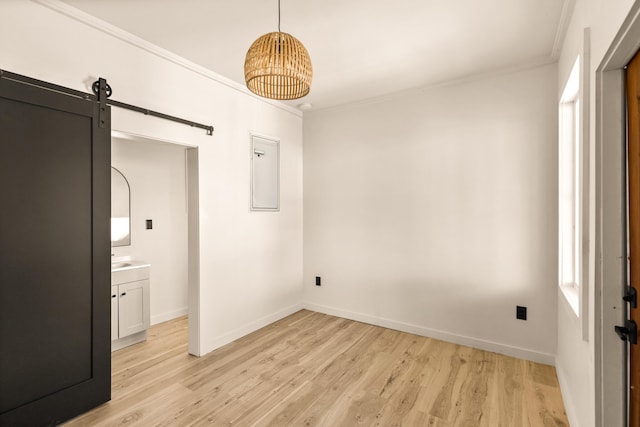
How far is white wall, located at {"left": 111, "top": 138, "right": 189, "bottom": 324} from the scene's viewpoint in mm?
3635

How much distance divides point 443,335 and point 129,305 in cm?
319

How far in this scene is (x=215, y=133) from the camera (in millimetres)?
3117

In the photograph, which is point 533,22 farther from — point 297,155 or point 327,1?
point 297,155

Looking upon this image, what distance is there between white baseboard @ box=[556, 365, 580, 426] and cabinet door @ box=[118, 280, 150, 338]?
3.60 meters

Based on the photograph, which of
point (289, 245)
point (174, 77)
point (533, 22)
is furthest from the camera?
point (289, 245)

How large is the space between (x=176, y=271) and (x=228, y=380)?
2.03 metres

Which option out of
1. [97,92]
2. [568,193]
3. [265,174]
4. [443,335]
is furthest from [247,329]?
[568,193]

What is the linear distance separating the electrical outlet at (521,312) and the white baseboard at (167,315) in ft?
12.5

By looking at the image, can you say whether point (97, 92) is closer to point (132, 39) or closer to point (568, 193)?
point (132, 39)

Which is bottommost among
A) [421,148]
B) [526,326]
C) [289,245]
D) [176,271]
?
[526,326]

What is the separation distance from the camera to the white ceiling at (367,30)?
6.78 ft

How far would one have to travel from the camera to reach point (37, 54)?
196 cm

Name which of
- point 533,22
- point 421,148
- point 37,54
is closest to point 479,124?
point 421,148

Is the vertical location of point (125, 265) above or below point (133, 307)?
above
